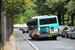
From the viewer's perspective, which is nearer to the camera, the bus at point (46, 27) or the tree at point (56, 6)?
the bus at point (46, 27)

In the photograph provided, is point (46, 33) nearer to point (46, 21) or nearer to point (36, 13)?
point (46, 21)

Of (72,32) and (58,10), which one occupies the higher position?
(58,10)

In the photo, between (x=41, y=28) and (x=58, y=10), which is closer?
(x=41, y=28)

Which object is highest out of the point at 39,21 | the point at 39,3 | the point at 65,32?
the point at 39,3

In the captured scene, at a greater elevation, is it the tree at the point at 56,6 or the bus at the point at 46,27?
the tree at the point at 56,6

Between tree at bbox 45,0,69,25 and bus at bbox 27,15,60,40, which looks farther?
tree at bbox 45,0,69,25

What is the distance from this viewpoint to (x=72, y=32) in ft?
84.9

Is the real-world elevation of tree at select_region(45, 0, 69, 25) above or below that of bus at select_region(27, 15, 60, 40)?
above

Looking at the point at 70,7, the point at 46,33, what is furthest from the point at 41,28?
the point at 70,7

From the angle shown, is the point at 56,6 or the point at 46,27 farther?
the point at 56,6

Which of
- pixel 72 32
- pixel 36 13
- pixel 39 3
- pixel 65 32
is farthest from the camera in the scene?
pixel 36 13

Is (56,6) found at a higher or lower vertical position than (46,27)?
higher

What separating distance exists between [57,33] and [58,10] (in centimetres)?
1216

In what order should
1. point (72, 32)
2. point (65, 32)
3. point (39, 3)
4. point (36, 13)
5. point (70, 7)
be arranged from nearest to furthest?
point (70, 7), point (72, 32), point (65, 32), point (39, 3), point (36, 13)
